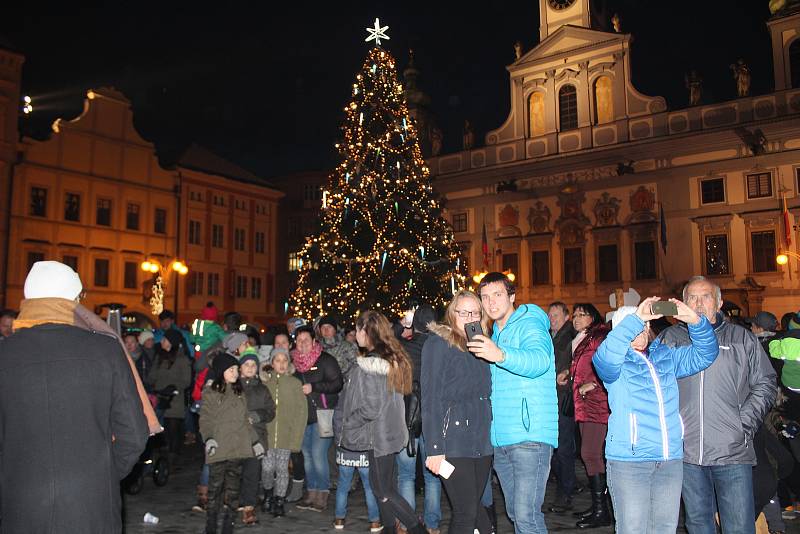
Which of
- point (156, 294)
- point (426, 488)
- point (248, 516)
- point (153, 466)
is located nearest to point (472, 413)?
point (426, 488)

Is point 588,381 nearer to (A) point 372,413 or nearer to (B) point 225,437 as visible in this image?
(A) point 372,413

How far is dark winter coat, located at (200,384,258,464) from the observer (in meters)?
7.15

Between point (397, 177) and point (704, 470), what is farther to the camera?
point (397, 177)

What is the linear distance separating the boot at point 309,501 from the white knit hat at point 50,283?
18.1 feet

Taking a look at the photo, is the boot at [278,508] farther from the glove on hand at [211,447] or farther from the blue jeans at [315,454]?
the glove on hand at [211,447]

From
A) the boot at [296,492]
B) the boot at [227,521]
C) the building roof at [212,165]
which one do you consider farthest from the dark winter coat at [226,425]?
the building roof at [212,165]

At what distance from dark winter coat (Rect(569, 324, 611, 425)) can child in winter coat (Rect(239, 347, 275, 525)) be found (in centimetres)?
343

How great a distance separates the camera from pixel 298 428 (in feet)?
27.8

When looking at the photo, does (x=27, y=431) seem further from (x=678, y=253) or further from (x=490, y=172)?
(x=490, y=172)

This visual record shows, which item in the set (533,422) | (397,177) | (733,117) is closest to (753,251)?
(733,117)

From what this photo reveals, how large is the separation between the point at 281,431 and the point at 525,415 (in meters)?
4.34

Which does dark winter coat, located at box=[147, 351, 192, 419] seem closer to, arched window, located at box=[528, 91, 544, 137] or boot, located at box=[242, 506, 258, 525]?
boot, located at box=[242, 506, 258, 525]

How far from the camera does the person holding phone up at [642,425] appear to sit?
439 cm

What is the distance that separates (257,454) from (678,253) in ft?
96.7
